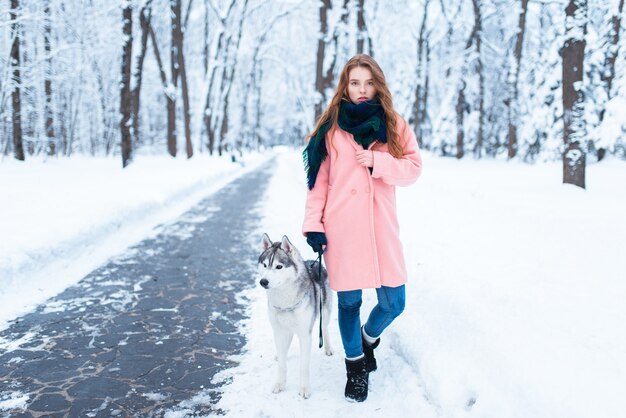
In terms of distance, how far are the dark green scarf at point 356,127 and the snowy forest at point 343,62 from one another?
911 centimetres

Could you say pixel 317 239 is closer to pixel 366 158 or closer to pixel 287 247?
pixel 287 247

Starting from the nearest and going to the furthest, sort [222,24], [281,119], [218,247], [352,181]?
[352,181] → [218,247] → [222,24] → [281,119]

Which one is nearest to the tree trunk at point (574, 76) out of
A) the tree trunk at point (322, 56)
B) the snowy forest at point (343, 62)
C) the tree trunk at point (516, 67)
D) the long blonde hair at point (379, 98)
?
the snowy forest at point (343, 62)

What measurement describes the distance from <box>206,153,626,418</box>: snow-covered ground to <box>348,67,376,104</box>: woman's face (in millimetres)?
2185

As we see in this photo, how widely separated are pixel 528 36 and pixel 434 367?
125 ft

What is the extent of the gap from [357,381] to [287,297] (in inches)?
34.0

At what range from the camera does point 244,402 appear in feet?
11.3

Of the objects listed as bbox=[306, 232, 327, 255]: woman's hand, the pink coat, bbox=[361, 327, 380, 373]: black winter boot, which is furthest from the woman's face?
bbox=[361, 327, 380, 373]: black winter boot

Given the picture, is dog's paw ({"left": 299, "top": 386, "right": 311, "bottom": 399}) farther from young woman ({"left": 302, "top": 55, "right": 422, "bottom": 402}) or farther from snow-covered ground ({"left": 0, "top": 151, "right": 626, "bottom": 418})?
young woman ({"left": 302, "top": 55, "right": 422, "bottom": 402})

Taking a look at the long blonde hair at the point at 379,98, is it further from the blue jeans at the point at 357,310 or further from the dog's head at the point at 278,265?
the blue jeans at the point at 357,310

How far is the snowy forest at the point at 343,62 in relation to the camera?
18.5m

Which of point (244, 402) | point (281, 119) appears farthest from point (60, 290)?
point (281, 119)

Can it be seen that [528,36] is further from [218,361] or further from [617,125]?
[218,361]

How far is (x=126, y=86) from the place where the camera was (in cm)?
1922
